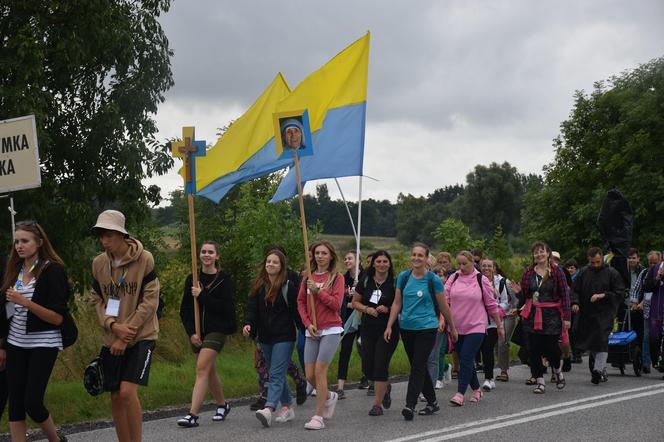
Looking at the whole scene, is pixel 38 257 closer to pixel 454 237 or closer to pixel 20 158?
pixel 20 158

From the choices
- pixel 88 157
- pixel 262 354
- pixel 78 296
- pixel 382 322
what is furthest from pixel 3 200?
pixel 382 322

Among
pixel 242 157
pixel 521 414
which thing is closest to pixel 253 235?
pixel 242 157

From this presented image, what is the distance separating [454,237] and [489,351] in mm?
14001

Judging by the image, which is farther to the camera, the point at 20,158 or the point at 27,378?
the point at 20,158

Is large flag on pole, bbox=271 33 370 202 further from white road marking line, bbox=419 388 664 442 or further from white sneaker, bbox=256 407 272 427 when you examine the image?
white sneaker, bbox=256 407 272 427

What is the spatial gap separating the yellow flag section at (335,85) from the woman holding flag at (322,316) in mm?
4093

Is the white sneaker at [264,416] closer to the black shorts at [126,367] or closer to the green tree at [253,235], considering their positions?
the black shorts at [126,367]

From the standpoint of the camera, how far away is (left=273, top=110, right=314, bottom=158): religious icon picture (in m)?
10.4

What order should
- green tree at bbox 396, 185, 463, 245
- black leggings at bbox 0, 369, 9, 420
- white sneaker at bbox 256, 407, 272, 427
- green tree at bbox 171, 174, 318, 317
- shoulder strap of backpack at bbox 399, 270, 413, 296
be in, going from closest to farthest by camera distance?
black leggings at bbox 0, 369, 9, 420 < white sneaker at bbox 256, 407, 272, 427 < shoulder strap of backpack at bbox 399, 270, 413, 296 < green tree at bbox 171, 174, 318, 317 < green tree at bbox 396, 185, 463, 245

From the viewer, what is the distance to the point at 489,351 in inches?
483

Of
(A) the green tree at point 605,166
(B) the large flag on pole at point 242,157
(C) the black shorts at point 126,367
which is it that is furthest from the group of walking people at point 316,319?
(A) the green tree at point 605,166

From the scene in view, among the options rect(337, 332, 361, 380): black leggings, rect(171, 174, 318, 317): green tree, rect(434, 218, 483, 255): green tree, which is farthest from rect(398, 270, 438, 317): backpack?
rect(434, 218, 483, 255): green tree

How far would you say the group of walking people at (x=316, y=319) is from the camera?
261 inches

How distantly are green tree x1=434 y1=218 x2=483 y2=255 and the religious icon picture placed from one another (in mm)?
15633
